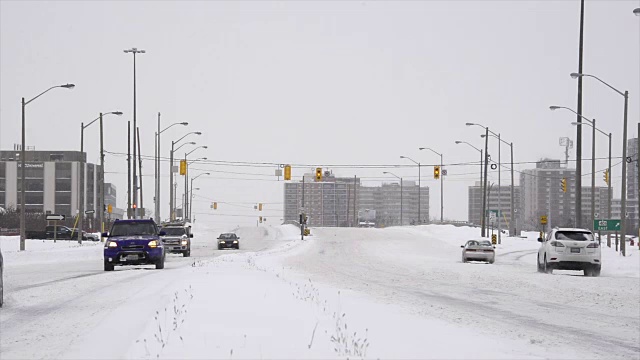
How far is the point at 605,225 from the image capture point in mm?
52938

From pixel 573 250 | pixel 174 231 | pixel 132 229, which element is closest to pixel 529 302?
pixel 573 250

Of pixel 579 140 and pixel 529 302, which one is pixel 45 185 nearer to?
pixel 579 140

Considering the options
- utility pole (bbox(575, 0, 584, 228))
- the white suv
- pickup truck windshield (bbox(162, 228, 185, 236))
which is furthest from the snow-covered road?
pickup truck windshield (bbox(162, 228, 185, 236))

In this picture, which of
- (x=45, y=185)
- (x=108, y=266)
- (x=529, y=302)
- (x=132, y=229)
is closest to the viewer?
(x=529, y=302)

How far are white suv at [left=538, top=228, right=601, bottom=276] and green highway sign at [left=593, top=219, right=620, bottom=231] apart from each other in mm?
19440

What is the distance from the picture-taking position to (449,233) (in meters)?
94.8

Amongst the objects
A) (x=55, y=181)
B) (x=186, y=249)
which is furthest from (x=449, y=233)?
(x=55, y=181)

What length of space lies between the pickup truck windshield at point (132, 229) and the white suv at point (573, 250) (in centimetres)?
1479

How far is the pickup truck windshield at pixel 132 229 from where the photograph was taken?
3089 centimetres

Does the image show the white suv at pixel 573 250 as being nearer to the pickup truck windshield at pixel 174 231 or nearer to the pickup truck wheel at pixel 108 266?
the pickup truck wheel at pixel 108 266

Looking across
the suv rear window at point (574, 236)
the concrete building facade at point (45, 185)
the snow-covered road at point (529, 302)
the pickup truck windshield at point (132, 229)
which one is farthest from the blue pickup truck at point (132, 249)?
the concrete building facade at point (45, 185)

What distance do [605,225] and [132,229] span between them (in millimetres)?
31830

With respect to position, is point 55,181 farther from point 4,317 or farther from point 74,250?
point 4,317

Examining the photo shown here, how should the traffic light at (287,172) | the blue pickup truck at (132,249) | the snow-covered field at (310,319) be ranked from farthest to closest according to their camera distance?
1. the traffic light at (287,172)
2. the blue pickup truck at (132,249)
3. the snow-covered field at (310,319)
